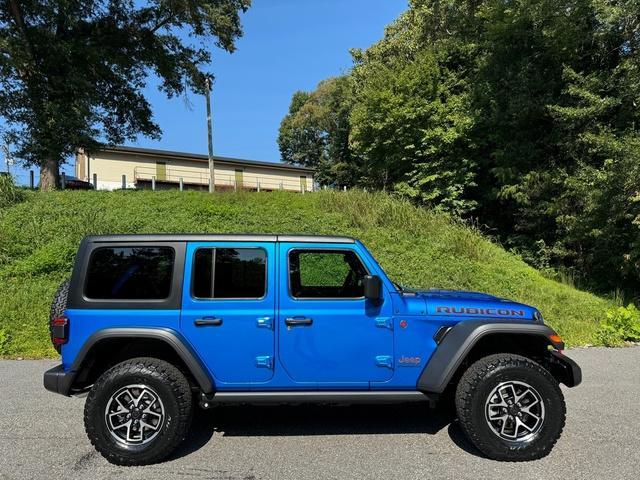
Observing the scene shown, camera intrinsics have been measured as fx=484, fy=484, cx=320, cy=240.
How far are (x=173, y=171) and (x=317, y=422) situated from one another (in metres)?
38.6

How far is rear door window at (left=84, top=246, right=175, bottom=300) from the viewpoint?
4.07 m

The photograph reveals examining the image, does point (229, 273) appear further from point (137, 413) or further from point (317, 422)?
point (317, 422)

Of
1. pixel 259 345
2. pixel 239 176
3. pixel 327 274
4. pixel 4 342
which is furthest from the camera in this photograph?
pixel 239 176

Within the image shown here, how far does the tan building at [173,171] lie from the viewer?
3784cm

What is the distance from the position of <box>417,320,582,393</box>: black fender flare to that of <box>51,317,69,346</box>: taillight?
2929 mm

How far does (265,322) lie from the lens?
3986 millimetres

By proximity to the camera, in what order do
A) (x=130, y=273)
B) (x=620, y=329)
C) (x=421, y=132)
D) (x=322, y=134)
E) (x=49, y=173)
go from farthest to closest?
(x=322, y=134) → (x=421, y=132) → (x=49, y=173) → (x=620, y=329) → (x=130, y=273)

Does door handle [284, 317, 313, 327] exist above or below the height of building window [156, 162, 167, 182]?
below

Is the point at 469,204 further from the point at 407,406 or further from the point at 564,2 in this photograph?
the point at 407,406

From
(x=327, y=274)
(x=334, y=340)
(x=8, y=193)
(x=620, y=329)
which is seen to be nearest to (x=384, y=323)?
(x=334, y=340)

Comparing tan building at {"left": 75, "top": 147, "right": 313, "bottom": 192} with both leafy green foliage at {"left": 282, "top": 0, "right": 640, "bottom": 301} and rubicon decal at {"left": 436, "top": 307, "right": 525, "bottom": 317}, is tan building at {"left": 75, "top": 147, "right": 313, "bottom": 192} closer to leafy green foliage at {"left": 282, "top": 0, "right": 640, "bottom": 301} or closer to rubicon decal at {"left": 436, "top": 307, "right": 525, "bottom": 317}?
leafy green foliage at {"left": 282, "top": 0, "right": 640, "bottom": 301}

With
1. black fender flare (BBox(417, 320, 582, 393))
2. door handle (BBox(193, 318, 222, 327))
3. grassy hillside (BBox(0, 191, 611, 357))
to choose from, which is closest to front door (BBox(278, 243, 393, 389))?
black fender flare (BBox(417, 320, 582, 393))

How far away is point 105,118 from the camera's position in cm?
2030

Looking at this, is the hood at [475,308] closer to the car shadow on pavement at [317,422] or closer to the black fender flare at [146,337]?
the car shadow on pavement at [317,422]
